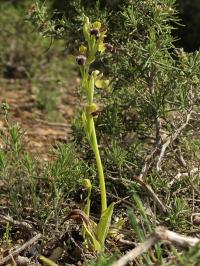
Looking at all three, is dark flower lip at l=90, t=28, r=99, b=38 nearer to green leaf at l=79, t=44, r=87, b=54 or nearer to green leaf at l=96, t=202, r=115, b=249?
green leaf at l=79, t=44, r=87, b=54

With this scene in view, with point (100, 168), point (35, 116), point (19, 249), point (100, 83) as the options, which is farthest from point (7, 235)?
point (35, 116)

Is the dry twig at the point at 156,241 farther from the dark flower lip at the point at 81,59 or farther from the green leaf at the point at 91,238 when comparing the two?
the dark flower lip at the point at 81,59

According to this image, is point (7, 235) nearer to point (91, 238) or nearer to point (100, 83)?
point (91, 238)

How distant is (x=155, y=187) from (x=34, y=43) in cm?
352

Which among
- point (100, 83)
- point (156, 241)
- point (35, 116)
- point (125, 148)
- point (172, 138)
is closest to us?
point (156, 241)

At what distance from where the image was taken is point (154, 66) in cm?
289

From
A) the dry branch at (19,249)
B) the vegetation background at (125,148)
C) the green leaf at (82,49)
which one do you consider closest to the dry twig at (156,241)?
the vegetation background at (125,148)

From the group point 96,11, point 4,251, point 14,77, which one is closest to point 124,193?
point 4,251

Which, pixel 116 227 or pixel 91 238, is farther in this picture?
pixel 116 227

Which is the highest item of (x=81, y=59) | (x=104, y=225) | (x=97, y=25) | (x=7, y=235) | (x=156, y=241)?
(x=97, y=25)

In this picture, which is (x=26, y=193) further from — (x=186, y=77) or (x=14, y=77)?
(x=14, y=77)

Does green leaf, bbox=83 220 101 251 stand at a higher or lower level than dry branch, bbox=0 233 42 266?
higher

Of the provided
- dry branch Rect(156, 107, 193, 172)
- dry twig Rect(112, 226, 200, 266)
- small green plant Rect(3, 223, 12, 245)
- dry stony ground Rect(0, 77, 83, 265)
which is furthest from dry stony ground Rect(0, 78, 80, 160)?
dry twig Rect(112, 226, 200, 266)

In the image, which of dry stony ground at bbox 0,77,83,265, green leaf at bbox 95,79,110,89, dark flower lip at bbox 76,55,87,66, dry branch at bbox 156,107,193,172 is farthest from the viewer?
dry stony ground at bbox 0,77,83,265
